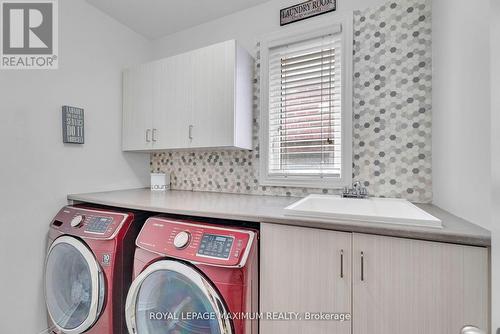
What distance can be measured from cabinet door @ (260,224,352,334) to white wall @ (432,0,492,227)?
0.52 meters

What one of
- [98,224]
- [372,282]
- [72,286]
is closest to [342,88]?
[372,282]

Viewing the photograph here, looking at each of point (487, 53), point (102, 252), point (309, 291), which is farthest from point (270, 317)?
point (487, 53)

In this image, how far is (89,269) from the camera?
1.42 metres

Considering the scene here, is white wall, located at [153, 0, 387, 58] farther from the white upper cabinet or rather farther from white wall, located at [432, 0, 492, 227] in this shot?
white wall, located at [432, 0, 492, 227]

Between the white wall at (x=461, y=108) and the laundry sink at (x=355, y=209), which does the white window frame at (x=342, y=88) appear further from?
the white wall at (x=461, y=108)

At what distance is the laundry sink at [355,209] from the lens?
0.98m

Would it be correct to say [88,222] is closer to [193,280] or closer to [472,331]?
[193,280]

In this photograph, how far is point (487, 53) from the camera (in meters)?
0.83

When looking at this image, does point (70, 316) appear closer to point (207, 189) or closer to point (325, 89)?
point (207, 189)

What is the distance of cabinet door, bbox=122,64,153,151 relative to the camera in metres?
2.10

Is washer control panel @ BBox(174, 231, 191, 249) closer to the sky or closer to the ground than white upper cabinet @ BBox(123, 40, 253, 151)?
closer to the ground

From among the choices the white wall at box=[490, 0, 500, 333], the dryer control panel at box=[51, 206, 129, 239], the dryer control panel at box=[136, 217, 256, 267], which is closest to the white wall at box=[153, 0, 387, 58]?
the white wall at box=[490, 0, 500, 333]

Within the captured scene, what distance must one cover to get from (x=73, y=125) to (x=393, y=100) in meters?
2.30

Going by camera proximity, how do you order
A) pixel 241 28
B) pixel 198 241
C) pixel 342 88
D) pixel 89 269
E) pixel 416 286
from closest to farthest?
1. pixel 416 286
2. pixel 198 241
3. pixel 89 269
4. pixel 342 88
5. pixel 241 28
